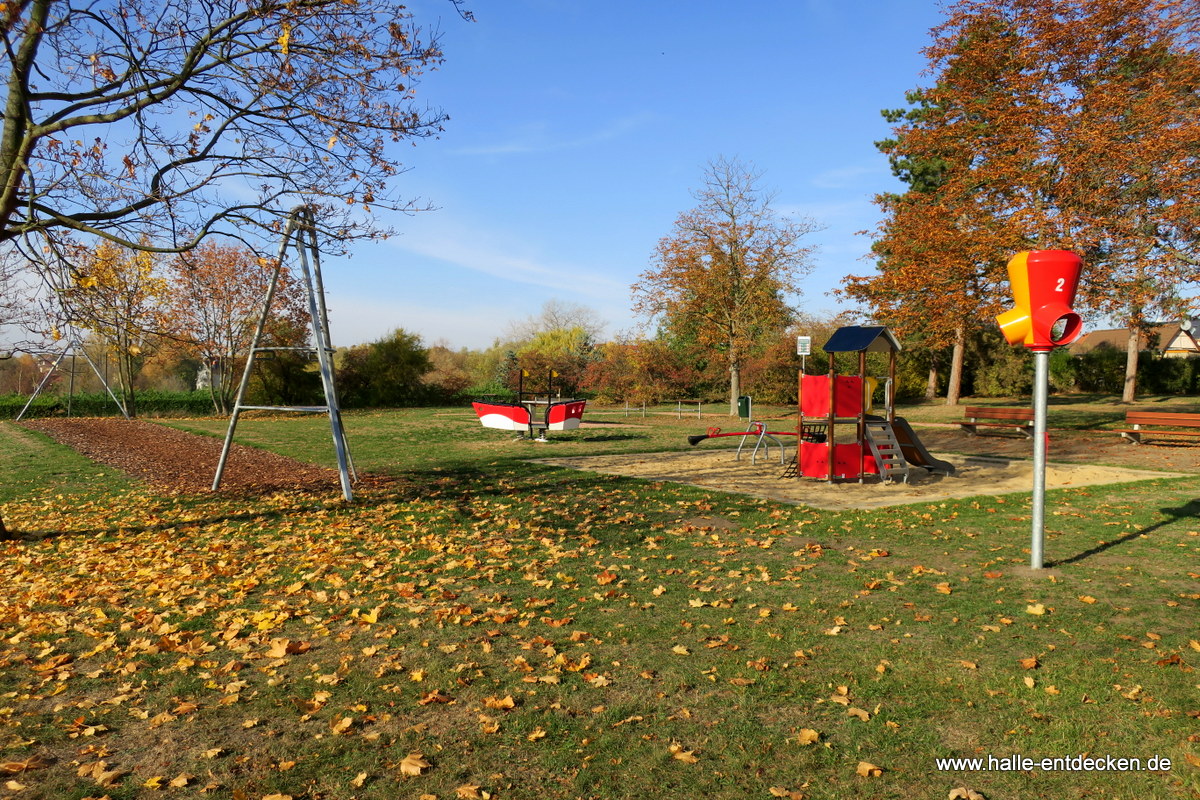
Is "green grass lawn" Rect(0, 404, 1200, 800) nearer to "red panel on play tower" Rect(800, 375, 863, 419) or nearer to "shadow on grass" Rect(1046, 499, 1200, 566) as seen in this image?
"shadow on grass" Rect(1046, 499, 1200, 566)

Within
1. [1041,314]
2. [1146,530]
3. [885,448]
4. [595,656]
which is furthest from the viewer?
[885,448]

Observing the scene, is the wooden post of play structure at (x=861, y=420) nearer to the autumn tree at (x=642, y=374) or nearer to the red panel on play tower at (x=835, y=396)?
the red panel on play tower at (x=835, y=396)

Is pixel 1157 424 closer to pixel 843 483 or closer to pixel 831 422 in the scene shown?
pixel 843 483

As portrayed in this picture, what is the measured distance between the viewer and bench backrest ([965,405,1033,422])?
18.6 metres

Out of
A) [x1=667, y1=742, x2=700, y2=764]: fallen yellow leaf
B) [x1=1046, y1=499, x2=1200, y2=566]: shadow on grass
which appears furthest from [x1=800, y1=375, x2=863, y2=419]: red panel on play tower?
[x1=667, y1=742, x2=700, y2=764]: fallen yellow leaf

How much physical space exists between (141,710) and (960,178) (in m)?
21.1

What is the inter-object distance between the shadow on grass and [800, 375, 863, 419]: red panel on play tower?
4447mm

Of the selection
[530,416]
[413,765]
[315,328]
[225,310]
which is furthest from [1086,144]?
[225,310]

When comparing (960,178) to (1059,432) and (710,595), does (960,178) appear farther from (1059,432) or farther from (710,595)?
(710,595)

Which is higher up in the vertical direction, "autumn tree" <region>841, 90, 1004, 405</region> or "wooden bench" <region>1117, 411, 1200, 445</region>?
"autumn tree" <region>841, 90, 1004, 405</region>

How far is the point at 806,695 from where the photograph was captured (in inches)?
154

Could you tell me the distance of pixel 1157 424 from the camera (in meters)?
16.4

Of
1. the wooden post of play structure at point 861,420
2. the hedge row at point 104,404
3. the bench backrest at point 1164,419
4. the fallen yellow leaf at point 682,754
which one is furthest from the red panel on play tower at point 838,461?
the hedge row at point 104,404

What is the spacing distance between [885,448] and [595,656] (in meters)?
9.38
